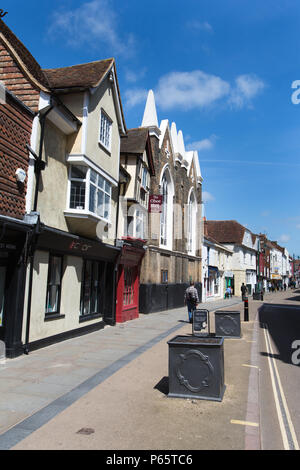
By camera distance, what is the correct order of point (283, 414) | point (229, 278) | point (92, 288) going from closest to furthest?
point (283, 414)
point (92, 288)
point (229, 278)

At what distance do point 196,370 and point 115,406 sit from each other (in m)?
1.42

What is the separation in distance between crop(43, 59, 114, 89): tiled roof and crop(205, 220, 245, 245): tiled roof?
39.7 m

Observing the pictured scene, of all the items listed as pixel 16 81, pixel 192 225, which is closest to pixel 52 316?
pixel 16 81

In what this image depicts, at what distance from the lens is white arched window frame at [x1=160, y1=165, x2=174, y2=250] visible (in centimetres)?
2571

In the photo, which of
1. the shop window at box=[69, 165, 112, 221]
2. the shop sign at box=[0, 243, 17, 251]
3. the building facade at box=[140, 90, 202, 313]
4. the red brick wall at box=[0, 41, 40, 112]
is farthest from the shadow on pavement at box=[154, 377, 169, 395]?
the building facade at box=[140, 90, 202, 313]

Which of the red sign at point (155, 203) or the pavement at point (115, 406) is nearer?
the pavement at point (115, 406)

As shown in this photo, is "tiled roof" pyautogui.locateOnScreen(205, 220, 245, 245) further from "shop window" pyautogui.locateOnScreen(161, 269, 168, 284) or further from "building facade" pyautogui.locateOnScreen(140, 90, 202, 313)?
"shop window" pyautogui.locateOnScreen(161, 269, 168, 284)

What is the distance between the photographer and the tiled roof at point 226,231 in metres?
51.1

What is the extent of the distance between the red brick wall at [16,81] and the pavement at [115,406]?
6.95m

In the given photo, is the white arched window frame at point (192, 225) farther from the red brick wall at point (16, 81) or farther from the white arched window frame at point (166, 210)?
the red brick wall at point (16, 81)

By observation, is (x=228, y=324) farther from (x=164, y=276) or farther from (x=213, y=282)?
(x=213, y=282)

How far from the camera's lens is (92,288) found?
14055 mm

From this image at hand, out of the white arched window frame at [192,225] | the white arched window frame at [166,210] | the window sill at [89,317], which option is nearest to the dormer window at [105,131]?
the window sill at [89,317]

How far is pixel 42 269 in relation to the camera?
32.9 ft
